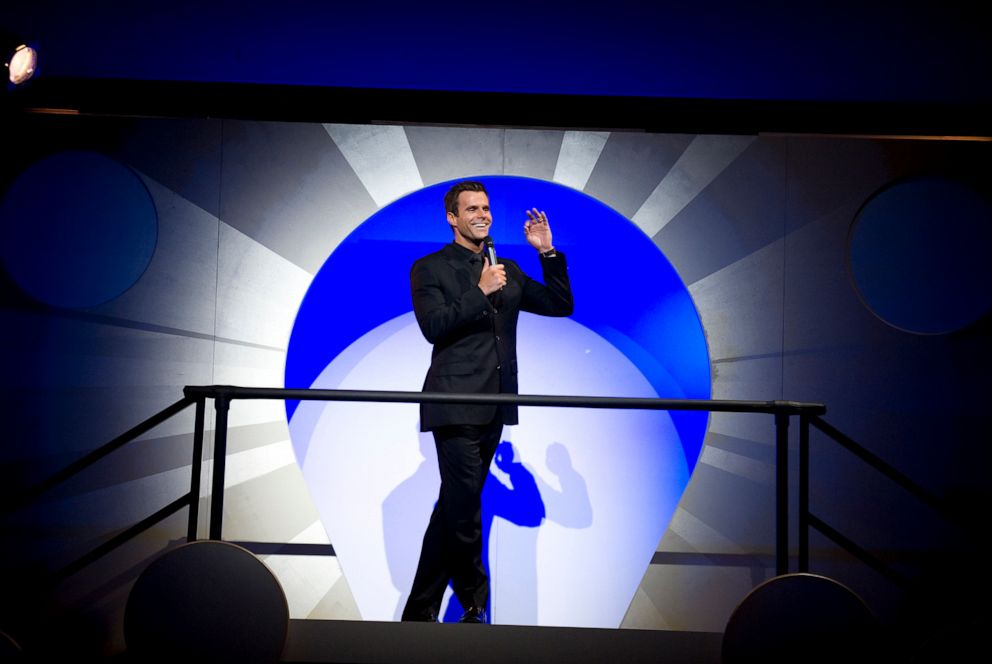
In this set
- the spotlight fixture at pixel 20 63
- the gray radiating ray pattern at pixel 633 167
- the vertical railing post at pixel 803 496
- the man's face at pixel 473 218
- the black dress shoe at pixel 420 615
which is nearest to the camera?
the vertical railing post at pixel 803 496

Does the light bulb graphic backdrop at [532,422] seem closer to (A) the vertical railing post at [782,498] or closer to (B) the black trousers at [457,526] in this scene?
(B) the black trousers at [457,526]

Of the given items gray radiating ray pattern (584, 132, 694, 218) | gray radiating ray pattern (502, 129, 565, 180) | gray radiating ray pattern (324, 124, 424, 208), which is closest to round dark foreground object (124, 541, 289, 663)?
gray radiating ray pattern (324, 124, 424, 208)

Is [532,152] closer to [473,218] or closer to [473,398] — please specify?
[473,218]

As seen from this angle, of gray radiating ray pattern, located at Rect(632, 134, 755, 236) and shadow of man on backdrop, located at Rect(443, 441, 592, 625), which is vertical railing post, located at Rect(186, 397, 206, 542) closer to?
shadow of man on backdrop, located at Rect(443, 441, 592, 625)

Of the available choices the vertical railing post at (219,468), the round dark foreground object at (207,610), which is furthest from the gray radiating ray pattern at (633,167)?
the round dark foreground object at (207,610)

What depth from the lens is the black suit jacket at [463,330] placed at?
2936 mm

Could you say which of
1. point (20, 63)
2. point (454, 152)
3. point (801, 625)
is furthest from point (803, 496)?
point (20, 63)

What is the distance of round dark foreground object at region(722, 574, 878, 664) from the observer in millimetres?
2268

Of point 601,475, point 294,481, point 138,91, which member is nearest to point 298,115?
point 138,91

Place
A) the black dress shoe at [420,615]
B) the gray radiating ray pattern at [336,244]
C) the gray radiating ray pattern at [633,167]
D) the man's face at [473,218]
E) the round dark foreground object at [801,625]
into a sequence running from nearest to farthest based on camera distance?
the round dark foreground object at [801,625] < the black dress shoe at [420,615] < the man's face at [473,218] < the gray radiating ray pattern at [336,244] < the gray radiating ray pattern at [633,167]

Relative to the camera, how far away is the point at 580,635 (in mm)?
2426

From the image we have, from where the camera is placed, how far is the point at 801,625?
7.54 ft

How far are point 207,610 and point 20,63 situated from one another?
211 cm

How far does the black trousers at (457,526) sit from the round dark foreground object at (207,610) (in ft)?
2.54
